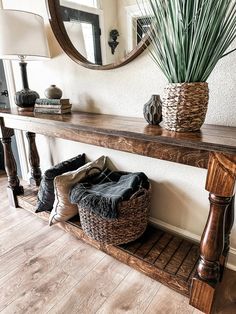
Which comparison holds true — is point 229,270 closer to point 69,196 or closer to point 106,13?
point 69,196

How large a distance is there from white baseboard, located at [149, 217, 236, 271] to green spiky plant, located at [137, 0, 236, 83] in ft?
2.98

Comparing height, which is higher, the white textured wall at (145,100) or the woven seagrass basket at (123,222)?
the white textured wall at (145,100)

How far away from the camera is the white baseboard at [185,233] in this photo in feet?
4.05

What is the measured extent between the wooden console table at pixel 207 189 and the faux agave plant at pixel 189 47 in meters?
0.09

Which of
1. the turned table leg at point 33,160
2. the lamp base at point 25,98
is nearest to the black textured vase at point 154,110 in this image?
the lamp base at point 25,98

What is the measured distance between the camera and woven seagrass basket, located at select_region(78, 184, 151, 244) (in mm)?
1194

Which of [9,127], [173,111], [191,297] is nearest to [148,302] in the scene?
[191,297]

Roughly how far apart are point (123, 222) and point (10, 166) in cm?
110

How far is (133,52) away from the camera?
4.07 feet

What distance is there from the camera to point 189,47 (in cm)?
83

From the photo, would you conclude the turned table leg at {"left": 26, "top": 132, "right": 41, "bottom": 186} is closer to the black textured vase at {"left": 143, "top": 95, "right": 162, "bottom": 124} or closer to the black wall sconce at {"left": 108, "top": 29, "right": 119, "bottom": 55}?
the black wall sconce at {"left": 108, "top": 29, "right": 119, "bottom": 55}

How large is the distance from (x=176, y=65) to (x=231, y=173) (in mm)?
450

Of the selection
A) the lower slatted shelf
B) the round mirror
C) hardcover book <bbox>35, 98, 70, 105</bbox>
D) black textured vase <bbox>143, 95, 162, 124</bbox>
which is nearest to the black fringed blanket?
the lower slatted shelf

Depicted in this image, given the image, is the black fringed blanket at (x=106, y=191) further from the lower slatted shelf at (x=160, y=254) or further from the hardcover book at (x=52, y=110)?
the hardcover book at (x=52, y=110)
